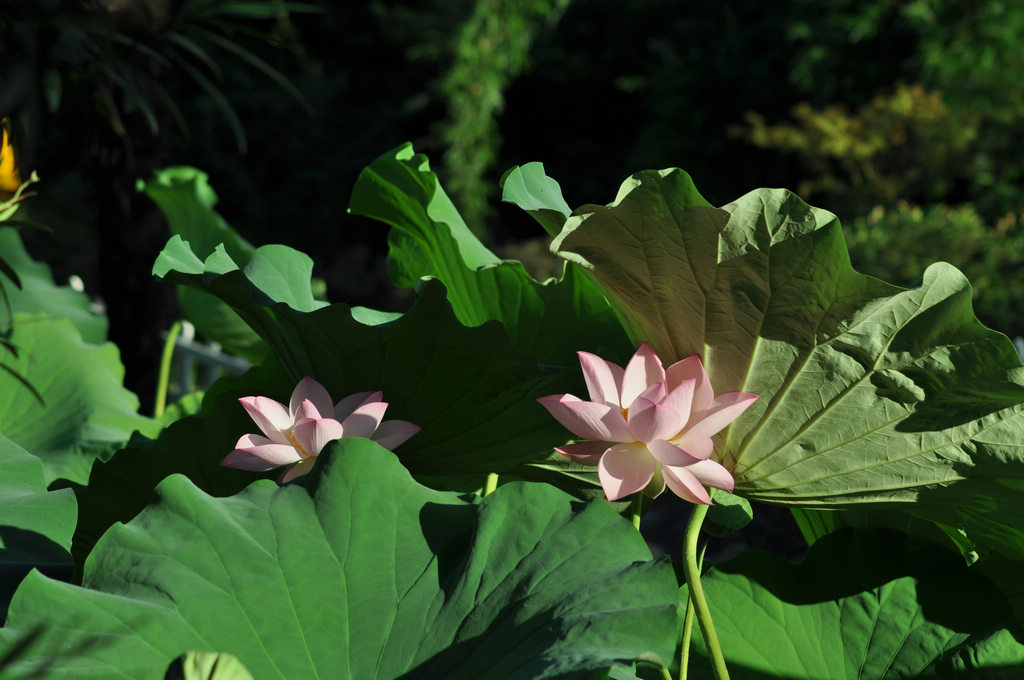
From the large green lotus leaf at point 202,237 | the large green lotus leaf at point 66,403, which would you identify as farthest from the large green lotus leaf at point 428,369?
the large green lotus leaf at point 202,237

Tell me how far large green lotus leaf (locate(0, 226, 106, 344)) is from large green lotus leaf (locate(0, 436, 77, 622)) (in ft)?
2.45

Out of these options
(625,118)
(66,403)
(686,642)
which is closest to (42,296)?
(66,403)

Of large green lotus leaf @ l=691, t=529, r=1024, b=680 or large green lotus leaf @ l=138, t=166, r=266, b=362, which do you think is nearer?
large green lotus leaf @ l=691, t=529, r=1024, b=680

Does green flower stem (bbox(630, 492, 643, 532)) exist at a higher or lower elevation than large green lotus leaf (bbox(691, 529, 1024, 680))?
higher

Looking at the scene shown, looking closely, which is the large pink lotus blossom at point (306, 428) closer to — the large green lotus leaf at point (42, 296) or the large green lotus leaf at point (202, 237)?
the large green lotus leaf at point (202, 237)

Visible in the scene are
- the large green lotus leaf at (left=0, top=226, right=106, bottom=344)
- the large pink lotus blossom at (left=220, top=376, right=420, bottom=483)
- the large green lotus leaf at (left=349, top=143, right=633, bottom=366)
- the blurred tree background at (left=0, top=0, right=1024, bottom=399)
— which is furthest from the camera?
the blurred tree background at (left=0, top=0, right=1024, bottom=399)

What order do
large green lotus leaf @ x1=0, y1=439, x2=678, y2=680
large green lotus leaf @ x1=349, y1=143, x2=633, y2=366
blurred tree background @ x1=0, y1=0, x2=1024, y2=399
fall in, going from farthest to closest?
blurred tree background @ x1=0, y1=0, x2=1024, y2=399 < large green lotus leaf @ x1=349, y1=143, x2=633, y2=366 < large green lotus leaf @ x1=0, y1=439, x2=678, y2=680

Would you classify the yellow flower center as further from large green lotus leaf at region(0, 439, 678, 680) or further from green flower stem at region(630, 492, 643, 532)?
green flower stem at region(630, 492, 643, 532)

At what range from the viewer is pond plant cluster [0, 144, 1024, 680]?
0.48 metres

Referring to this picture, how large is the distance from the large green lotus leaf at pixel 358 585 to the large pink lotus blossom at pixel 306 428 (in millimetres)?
28

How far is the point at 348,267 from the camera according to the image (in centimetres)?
844

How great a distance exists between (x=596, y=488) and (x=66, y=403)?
657 mm

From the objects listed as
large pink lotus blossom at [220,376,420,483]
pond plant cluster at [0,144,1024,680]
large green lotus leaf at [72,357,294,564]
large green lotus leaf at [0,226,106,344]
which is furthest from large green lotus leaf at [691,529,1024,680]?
large green lotus leaf at [0,226,106,344]

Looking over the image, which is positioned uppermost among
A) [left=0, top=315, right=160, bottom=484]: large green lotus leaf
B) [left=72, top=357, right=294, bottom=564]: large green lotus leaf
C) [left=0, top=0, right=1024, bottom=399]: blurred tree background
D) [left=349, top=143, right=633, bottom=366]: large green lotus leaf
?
[left=349, top=143, right=633, bottom=366]: large green lotus leaf
